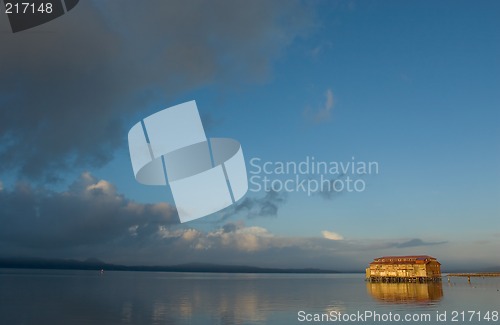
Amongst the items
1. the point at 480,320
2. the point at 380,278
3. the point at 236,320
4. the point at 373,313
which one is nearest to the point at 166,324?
the point at 236,320

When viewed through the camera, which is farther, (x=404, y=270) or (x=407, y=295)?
(x=404, y=270)

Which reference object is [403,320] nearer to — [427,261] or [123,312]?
[123,312]

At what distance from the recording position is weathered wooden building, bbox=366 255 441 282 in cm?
13400

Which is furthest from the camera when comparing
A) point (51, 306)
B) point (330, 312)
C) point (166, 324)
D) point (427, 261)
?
point (427, 261)

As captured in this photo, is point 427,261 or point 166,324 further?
point 427,261

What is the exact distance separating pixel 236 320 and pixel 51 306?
1327 inches

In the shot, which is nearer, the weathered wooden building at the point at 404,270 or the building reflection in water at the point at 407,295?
the building reflection in water at the point at 407,295

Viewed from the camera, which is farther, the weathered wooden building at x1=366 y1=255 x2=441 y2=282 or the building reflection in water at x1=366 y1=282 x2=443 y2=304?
the weathered wooden building at x1=366 y1=255 x2=441 y2=282

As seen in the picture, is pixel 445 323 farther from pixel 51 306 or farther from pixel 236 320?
pixel 51 306

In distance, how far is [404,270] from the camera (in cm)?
13562

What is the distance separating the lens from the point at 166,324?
44375mm

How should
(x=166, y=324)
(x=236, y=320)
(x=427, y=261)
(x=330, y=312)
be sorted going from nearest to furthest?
1. (x=166, y=324)
2. (x=236, y=320)
3. (x=330, y=312)
4. (x=427, y=261)

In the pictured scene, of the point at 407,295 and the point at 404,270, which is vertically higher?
the point at 404,270

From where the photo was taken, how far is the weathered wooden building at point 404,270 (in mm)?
134000
